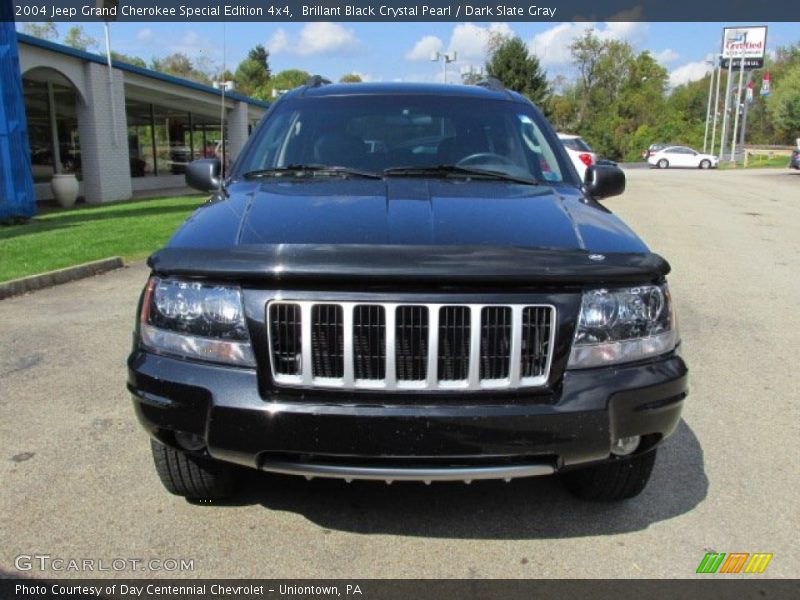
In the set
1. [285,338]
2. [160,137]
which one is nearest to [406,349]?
[285,338]

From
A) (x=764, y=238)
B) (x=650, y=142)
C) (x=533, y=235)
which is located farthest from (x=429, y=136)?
(x=650, y=142)

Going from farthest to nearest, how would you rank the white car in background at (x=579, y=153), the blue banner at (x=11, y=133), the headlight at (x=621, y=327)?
the white car in background at (x=579, y=153) → the blue banner at (x=11, y=133) → the headlight at (x=621, y=327)

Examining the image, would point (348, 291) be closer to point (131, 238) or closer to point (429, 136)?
point (429, 136)

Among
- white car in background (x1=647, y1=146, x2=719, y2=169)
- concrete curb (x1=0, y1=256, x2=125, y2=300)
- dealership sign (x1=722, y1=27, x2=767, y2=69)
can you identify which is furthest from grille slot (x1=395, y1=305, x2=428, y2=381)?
dealership sign (x1=722, y1=27, x2=767, y2=69)

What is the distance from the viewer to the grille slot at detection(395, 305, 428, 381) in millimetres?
2322

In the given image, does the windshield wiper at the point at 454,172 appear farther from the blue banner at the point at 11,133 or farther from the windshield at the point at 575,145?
the windshield at the point at 575,145

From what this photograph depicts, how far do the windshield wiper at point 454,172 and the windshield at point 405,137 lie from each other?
2 cm

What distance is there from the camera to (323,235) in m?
2.49

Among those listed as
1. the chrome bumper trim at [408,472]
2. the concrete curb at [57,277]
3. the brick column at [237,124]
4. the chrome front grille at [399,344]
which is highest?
the brick column at [237,124]

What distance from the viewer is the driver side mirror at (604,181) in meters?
3.87

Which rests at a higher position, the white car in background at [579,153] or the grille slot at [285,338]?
the white car in background at [579,153]

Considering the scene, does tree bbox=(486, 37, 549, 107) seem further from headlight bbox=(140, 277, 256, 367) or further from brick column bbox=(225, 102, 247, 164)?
headlight bbox=(140, 277, 256, 367)

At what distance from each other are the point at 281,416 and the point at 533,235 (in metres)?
1.11

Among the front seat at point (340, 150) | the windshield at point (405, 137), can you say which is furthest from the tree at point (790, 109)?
the front seat at point (340, 150)
